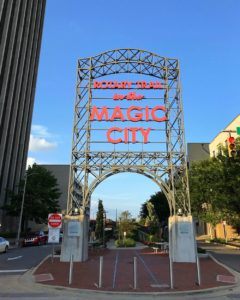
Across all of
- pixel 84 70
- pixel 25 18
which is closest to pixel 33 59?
pixel 25 18

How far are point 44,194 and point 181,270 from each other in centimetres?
4212

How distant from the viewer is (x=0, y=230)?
5475 cm

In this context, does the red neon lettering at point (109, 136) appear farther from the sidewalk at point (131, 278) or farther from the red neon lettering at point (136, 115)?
the sidewalk at point (131, 278)

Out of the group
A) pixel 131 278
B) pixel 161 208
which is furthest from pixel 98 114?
pixel 161 208

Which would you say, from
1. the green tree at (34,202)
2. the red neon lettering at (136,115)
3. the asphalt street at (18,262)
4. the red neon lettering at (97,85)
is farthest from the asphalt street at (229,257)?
the green tree at (34,202)

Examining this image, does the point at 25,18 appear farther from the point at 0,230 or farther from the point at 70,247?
the point at 70,247

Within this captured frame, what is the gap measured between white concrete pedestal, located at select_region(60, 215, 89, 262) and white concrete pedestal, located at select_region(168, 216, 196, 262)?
17.4ft

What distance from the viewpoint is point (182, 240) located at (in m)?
21.6

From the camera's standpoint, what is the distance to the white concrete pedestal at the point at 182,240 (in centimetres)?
2136

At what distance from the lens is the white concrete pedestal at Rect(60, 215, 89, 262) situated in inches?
837

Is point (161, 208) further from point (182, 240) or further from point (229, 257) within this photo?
point (182, 240)

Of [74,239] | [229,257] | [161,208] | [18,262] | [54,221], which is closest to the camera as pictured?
[54,221]

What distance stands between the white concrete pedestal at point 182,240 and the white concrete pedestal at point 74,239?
5316 mm

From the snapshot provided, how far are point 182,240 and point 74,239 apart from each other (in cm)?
640
